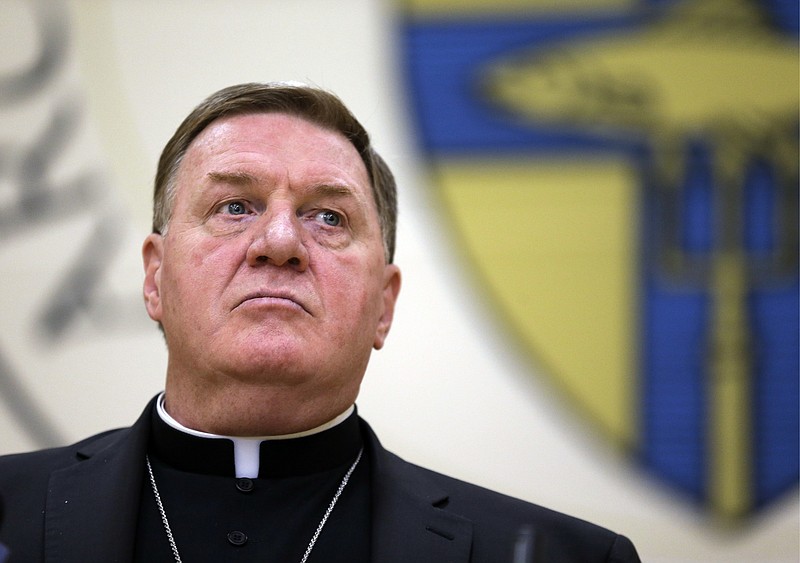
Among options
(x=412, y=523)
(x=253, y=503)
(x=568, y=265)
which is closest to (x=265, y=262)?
(x=253, y=503)

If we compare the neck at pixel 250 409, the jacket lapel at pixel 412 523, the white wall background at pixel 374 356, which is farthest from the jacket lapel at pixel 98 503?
the white wall background at pixel 374 356

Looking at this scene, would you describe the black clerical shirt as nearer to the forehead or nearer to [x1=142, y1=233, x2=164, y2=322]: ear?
[x1=142, y1=233, x2=164, y2=322]: ear

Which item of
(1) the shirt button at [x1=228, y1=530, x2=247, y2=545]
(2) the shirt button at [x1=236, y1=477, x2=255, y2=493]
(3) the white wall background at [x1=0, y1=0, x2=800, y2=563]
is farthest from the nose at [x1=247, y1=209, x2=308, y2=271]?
(3) the white wall background at [x1=0, y1=0, x2=800, y2=563]

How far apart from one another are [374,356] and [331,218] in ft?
6.66

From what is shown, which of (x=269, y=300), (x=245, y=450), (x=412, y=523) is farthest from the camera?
(x=245, y=450)

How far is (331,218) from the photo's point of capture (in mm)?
2740

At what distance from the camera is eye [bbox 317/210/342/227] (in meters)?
2.72

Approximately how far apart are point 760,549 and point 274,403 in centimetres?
291

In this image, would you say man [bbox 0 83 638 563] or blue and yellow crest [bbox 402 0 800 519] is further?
blue and yellow crest [bbox 402 0 800 519]

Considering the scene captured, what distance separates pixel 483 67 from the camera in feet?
16.0

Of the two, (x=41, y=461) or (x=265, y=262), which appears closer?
(x=265, y=262)

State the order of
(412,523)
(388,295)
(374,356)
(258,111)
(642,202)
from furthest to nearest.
Answer: 1. (642,202)
2. (374,356)
3. (388,295)
4. (258,111)
5. (412,523)

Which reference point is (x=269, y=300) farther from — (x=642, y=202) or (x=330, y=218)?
(x=642, y=202)

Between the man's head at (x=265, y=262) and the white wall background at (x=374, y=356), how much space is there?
1.83 metres
